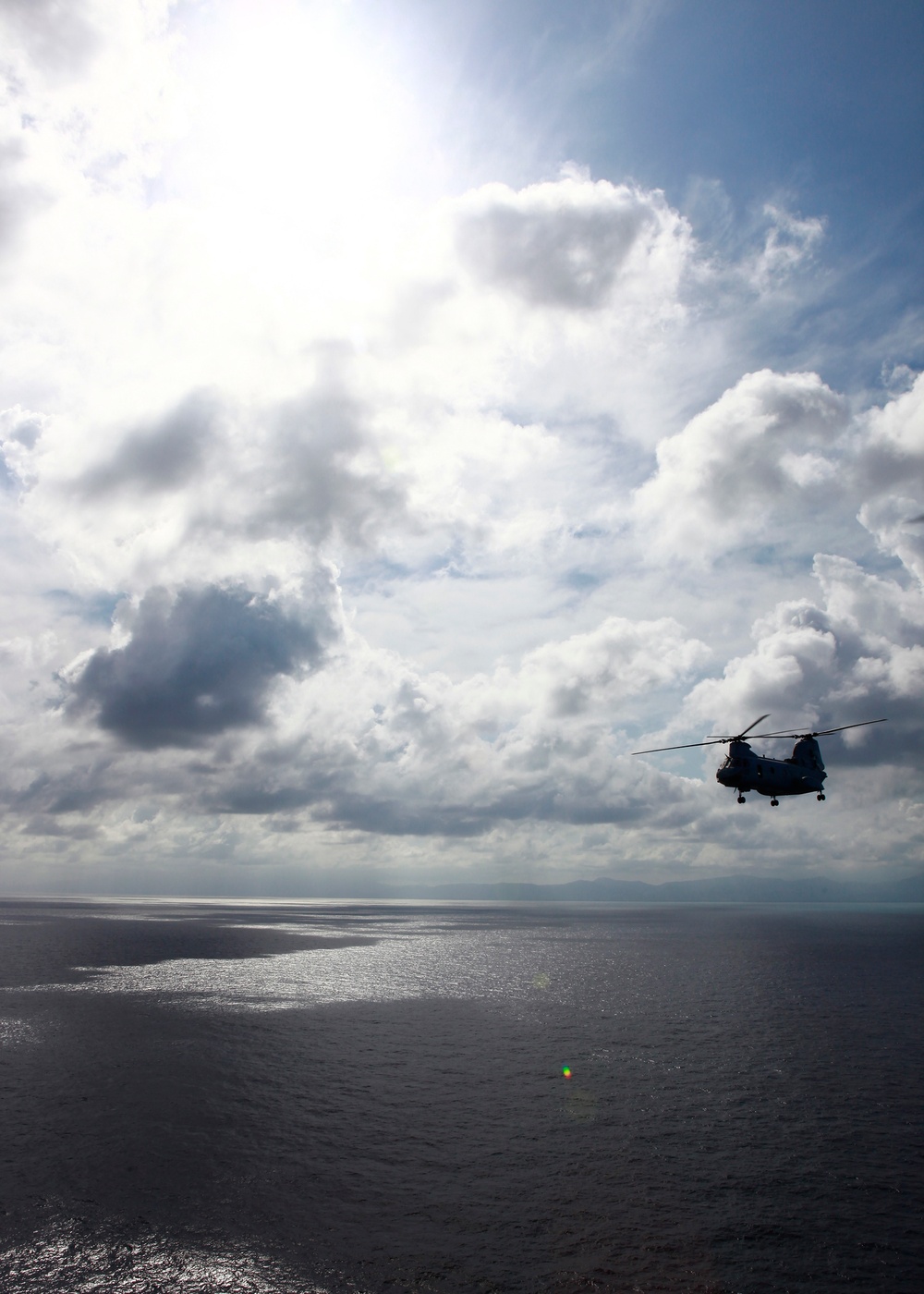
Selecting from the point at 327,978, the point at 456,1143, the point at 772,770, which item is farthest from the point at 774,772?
the point at 327,978

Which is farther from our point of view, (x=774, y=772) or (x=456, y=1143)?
(x=774, y=772)

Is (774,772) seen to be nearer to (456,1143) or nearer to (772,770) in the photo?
(772,770)

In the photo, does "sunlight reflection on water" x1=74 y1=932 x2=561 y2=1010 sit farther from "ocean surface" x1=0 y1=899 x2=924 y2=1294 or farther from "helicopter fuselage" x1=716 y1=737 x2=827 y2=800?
"helicopter fuselage" x1=716 y1=737 x2=827 y2=800

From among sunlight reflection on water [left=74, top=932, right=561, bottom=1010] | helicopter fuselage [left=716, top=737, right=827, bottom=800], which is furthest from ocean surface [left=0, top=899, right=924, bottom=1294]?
helicopter fuselage [left=716, top=737, right=827, bottom=800]

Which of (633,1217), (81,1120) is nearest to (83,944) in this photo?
(81,1120)

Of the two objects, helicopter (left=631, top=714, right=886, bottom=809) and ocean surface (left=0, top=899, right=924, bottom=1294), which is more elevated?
helicopter (left=631, top=714, right=886, bottom=809)
